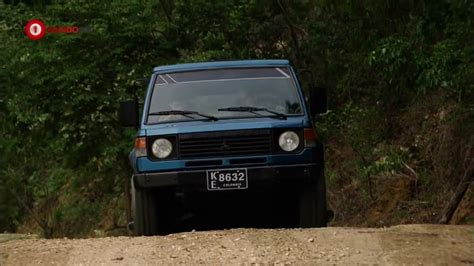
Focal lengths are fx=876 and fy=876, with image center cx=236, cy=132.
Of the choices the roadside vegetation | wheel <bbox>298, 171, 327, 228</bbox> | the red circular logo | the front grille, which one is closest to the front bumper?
the front grille

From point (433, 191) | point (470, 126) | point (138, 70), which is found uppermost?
point (138, 70)

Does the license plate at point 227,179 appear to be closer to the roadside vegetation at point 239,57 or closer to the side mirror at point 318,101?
the side mirror at point 318,101

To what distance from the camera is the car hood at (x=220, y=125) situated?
9117mm

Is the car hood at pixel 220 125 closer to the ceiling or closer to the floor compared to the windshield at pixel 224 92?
closer to the floor

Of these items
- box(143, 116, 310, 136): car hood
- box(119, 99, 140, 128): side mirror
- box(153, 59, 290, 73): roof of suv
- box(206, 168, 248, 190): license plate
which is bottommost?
box(206, 168, 248, 190): license plate

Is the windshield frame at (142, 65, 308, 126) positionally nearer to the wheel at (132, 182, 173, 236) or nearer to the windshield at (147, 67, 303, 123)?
the windshield at (147, 67, 303, 123)

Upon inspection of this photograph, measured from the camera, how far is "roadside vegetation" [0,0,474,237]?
50.8 ft

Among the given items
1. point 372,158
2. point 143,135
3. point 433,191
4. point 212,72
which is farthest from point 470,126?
point 143,135

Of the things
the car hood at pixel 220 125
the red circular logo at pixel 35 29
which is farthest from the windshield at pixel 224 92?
the red circular logo at pixel 35 29

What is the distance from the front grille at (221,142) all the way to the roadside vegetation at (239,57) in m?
5.10

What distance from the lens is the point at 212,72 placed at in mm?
10031

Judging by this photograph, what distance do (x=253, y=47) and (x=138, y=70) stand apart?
3.52m

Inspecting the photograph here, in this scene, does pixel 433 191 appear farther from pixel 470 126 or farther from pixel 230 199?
pixel 230 199

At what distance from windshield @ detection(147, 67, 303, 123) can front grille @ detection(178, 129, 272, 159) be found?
0.37 meters
